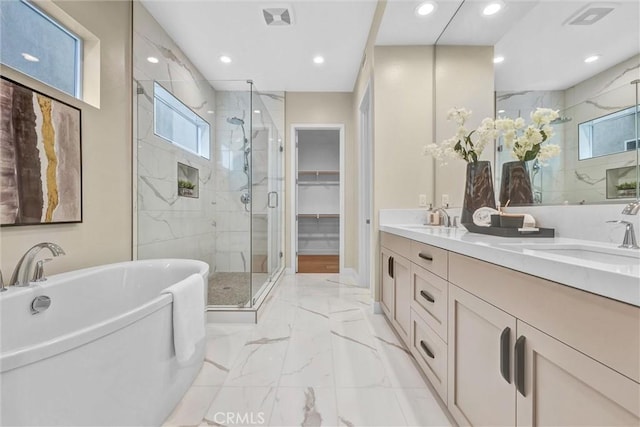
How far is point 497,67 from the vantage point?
1.78m

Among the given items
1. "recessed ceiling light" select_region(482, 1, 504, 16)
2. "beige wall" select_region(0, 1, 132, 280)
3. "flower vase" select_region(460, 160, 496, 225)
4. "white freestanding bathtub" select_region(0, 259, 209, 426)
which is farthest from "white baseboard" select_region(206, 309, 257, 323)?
"recessed ceiling light" select_region(482, 1, 504, 16)

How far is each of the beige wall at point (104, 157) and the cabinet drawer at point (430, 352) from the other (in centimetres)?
218

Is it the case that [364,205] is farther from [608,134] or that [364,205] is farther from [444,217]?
[608,134]

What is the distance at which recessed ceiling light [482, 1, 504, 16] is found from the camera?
1.78 metres

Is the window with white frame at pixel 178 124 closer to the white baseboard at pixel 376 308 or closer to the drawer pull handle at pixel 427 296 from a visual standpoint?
the white baseboard at pixel 376 308

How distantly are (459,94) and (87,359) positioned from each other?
108 inches

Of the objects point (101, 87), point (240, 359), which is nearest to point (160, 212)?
point (101, 87)

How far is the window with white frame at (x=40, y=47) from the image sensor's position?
1438 mm

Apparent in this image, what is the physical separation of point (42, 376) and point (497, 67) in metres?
2.60

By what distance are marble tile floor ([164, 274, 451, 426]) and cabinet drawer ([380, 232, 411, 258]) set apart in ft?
2.20

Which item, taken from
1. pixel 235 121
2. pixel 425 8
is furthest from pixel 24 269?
pixel 425 8

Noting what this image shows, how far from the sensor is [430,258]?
1414 millimetres

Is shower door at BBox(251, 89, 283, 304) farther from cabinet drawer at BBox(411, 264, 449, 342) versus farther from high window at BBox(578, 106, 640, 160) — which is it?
high window at BBox(578, 106, 640, 160)

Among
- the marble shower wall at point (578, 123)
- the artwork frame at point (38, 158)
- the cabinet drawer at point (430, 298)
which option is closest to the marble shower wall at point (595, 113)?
the marble shower wall at point (578, 123)
